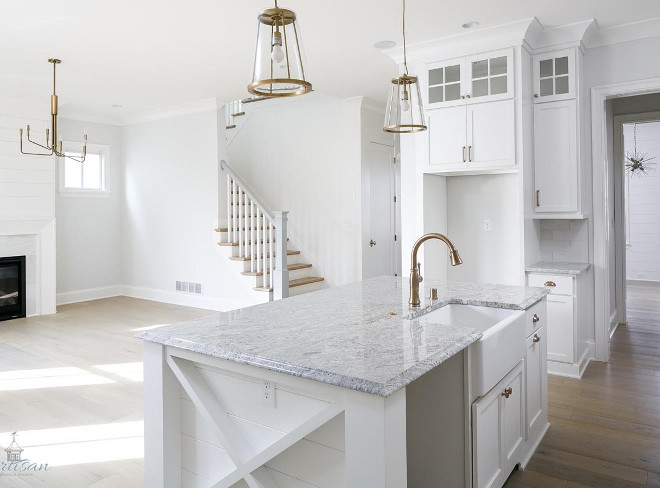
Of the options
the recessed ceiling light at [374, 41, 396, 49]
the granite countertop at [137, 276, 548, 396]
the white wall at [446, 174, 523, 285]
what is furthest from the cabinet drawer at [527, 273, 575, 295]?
the recessed ceiling light at [374, 41, 396, 49]

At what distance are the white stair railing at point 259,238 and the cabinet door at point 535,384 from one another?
3638 mm

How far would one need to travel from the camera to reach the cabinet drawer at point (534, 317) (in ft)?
8.09

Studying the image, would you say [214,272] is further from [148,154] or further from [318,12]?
[318,12]

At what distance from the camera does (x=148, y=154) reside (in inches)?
299

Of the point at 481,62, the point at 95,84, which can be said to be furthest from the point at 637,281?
the point at 95,84

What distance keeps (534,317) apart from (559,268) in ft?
5.12

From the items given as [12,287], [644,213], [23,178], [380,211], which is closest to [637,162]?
[644,213]

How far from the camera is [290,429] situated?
1.60m

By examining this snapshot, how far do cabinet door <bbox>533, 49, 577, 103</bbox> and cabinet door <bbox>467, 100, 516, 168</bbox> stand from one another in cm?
40

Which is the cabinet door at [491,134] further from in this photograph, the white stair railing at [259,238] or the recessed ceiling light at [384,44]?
the white stair railing at [259,238]

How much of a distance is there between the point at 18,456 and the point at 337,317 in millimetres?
2010

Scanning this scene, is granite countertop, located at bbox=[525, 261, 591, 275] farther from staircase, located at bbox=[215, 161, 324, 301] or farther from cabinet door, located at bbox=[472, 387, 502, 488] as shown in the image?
staircase, located at bbox=[215, 161, 324, 301]

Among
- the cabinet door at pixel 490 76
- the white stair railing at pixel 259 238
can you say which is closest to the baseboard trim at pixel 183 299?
the white stair railing at pixel 259 238

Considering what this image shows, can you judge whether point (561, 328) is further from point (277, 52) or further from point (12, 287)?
point (12, 287)
